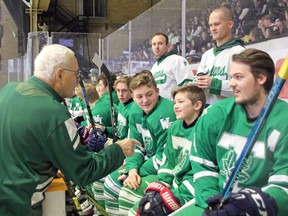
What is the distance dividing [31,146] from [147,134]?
105 centimetres

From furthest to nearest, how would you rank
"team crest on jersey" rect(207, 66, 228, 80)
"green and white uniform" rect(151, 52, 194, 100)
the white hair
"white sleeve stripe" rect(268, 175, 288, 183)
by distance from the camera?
"green and white uniform" rect(151, 52, 194, 100) → "team crest on jersey" rect(207, 66, 228, 80) → the white hair → "white sleeve stripe" rect(268, 175, 288, 183)

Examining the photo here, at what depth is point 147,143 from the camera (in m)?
2.57

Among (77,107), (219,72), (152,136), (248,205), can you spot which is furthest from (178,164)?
(77,107)

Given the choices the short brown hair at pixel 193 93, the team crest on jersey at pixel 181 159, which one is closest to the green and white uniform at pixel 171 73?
the short brown hair at pixel 193 93

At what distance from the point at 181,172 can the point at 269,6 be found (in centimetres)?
119

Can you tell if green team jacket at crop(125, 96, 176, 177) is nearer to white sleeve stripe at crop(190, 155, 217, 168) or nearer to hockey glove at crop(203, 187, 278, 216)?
white sleeve stripe at crop(190, 155, 217, 168)

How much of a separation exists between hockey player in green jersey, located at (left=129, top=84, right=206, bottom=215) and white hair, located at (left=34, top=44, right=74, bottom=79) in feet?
2.06

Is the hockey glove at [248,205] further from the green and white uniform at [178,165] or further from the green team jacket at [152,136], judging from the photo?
the green team jacket at [152,136]

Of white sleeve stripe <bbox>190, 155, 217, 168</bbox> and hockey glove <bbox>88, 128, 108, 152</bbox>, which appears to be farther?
hockey glove <bbox>88, 128, 108, 152</bbox>

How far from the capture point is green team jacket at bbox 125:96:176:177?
2408 mm

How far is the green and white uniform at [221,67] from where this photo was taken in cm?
233

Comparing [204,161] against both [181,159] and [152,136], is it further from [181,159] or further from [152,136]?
[152,136]

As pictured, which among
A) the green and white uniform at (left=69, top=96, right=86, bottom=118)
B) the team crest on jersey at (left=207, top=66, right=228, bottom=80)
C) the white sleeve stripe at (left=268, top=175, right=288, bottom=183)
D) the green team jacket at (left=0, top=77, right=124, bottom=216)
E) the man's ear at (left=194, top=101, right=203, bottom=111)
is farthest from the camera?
the green and white uniform at (left=69, top=96, right=86, bottom=118)

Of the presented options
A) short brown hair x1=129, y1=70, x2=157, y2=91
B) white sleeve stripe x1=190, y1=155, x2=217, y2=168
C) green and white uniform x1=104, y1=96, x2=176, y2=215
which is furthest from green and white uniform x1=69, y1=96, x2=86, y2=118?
white sleeve stripe x1=190, y1=155, x2=217, y2=168
